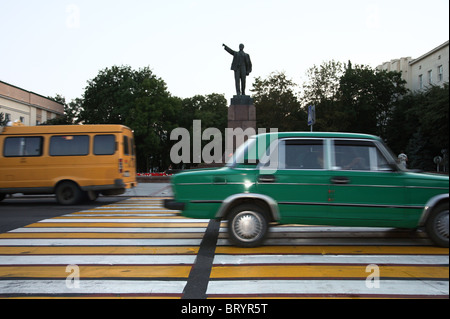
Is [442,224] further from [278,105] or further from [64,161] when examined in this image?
[278,105]

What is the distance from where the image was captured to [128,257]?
581 centimetres

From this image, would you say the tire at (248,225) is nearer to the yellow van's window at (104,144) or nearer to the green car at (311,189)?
the green car at (311,189)

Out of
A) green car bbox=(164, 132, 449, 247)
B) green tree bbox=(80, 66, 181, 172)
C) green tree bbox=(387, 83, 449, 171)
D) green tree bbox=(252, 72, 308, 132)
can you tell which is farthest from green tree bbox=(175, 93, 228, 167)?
green car bbox=(164, 132, 449, 247)

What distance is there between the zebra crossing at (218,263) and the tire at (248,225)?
138mm

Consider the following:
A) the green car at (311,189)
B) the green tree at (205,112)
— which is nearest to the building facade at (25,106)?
the green tree at (205,112)

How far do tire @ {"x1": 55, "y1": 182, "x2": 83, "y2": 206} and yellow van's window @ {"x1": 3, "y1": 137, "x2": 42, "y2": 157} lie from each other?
1.36 metres

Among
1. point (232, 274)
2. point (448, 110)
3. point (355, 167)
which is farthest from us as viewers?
point (355, 167)

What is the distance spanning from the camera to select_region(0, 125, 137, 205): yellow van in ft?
44.5

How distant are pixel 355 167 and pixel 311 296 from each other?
109 inches

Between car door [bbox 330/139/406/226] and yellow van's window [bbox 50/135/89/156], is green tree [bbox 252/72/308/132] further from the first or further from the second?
car door [bbox 330/139/406/226]

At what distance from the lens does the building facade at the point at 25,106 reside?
55.6m

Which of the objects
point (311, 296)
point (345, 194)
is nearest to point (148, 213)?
point (345, 194)

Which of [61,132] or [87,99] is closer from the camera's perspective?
[61,132]
